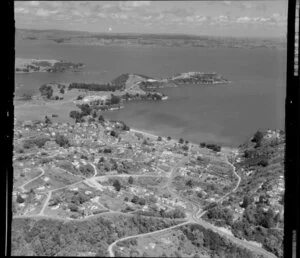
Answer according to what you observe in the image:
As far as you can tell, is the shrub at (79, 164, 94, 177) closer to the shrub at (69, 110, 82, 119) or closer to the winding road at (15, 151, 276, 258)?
the winding road at (15, 151, 276, 258)

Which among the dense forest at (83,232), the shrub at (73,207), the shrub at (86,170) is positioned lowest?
the dense forest at (83,232)

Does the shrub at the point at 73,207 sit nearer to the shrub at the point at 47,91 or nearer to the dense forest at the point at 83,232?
the dense forest at the point at 83,232

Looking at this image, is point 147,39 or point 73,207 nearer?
point 147,39

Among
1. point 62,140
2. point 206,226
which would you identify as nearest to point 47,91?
point 62,140

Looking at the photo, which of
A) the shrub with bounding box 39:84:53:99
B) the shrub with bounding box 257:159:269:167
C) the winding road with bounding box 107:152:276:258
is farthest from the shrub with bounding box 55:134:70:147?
the shrub with bounding box 257:159:269:167

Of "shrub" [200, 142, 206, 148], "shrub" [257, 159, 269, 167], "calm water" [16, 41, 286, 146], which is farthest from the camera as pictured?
"shrub" [200, 142, 206, 148]

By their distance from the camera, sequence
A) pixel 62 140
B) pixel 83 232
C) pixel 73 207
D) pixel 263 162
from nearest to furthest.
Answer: pixel 263 162, pixel 83 232, pixel 73 207, pixel 62 140

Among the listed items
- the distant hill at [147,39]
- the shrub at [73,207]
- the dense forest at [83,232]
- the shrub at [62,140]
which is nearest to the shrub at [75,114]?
the shrub at [62,140]

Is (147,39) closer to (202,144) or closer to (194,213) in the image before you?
(202,144)
